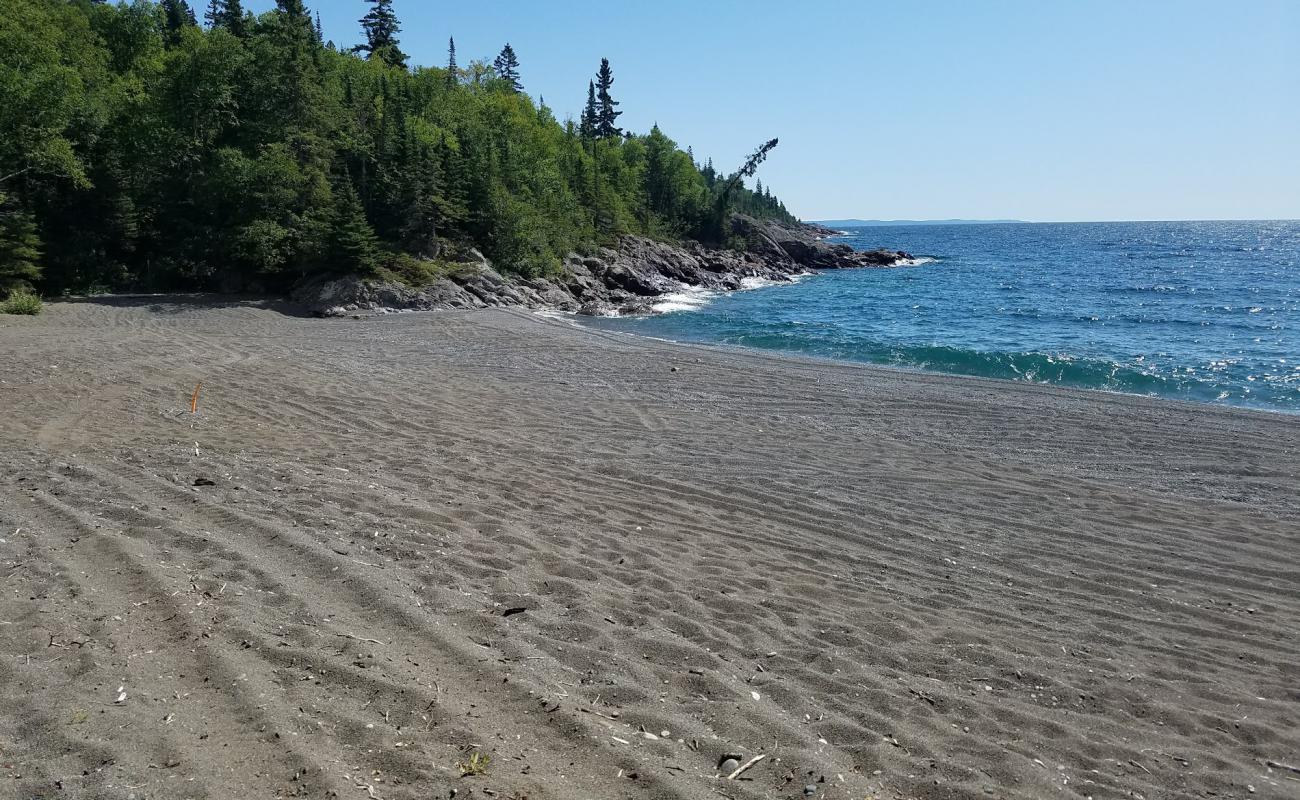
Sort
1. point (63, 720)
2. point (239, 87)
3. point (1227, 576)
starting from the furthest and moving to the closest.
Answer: point (239, 87), point (1227, 576), point (63, 720)

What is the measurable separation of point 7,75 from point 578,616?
34529 mm

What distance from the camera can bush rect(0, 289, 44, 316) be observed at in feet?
78.7

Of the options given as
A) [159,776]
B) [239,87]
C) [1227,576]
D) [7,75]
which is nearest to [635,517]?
[159,776]

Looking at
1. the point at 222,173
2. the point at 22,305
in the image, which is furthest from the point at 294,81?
the point at 22,305

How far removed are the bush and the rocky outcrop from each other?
29.7 feet

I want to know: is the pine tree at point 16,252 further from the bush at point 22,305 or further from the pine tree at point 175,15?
the pine tree at point 175,15

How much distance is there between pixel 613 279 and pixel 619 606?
152ft

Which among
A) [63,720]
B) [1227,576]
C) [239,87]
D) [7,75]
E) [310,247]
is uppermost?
[239,87]

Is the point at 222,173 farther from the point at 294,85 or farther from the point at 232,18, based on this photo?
the point at 232,18

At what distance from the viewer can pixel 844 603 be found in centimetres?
701

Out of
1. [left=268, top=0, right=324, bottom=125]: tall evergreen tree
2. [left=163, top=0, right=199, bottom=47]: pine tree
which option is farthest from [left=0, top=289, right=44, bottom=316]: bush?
[left=163, top=0, right=199, bottom=47]: pine tree

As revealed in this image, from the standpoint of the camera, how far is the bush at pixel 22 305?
78.7 ft

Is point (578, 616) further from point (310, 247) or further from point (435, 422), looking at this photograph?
point (310, 247)

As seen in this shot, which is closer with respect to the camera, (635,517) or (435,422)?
(635,517)
